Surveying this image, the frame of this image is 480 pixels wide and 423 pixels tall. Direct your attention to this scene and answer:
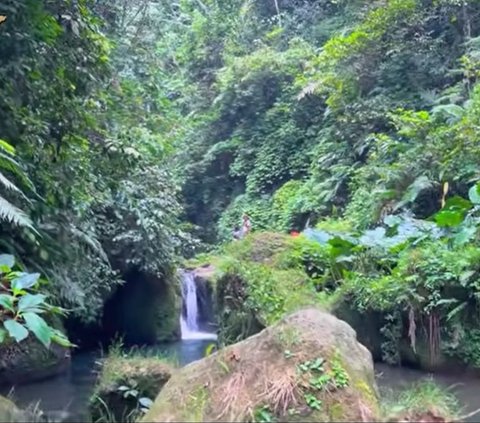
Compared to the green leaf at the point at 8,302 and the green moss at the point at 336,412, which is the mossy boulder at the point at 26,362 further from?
the green moss at the point at 336,412

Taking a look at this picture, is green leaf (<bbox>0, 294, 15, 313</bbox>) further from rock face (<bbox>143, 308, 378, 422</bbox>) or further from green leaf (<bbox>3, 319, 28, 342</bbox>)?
rock face (<bbox>143, 308, 378, 422</bbox>)

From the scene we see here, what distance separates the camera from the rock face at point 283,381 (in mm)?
3459

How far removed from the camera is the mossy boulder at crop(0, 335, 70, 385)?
8741mm

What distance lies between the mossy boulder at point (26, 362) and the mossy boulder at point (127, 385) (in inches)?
130

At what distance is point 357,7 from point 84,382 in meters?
12.6

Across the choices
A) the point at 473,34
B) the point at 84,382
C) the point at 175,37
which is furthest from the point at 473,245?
the point at 175,37

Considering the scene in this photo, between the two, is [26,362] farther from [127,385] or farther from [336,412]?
[336,412]

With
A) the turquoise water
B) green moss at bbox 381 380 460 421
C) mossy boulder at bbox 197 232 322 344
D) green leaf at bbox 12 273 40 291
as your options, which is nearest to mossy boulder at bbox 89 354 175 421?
the turquoise water

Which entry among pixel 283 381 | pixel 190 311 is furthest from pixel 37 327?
pixel 190 311

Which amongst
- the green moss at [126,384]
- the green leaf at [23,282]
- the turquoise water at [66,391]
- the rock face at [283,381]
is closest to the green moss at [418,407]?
the rock face at [283,381]

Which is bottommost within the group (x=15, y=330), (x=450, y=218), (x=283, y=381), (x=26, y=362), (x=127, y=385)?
(x=26, y=362)

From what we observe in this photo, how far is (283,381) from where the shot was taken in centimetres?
355

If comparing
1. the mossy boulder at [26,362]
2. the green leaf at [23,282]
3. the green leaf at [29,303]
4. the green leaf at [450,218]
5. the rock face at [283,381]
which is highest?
the green leaf at [450,218]

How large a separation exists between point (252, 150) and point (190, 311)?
7.64 metres
